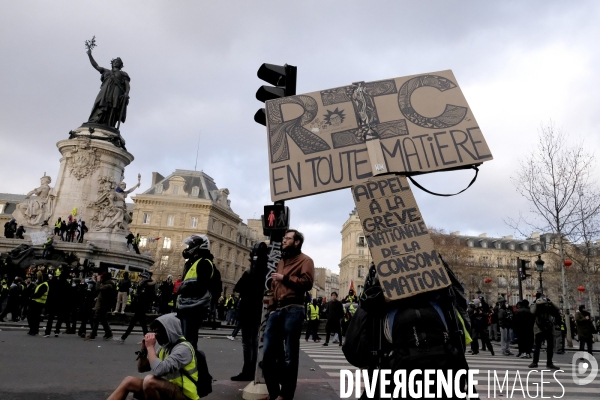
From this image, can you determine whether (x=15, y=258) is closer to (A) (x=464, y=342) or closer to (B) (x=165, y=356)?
(B) (x=165, y=356)

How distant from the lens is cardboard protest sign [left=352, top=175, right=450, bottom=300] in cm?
290

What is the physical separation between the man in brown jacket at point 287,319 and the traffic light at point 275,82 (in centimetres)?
189

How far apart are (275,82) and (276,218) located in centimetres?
189

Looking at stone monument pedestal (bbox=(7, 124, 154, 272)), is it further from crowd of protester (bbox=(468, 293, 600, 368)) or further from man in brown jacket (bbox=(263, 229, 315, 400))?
man in brown jacket (bbox=(263, 229, 315, 400))

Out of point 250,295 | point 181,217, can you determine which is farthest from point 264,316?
point 181,217

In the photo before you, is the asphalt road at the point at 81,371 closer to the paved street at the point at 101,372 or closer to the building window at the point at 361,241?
the paved street at the point at 101,372

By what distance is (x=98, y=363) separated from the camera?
270 inches

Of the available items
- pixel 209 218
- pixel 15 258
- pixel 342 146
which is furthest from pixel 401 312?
pixel 209 218

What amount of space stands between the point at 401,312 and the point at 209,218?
66792 millimetres

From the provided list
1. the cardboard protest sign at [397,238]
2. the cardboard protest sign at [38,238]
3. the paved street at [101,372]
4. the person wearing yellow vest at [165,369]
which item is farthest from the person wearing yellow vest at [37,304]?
the cardboard protest sign at [38,238]

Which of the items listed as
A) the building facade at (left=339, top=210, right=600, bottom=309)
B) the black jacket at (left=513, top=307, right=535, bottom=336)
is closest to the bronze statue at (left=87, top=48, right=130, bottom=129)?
the black jacket at (left=513, top=307, right=535, bottom=336)

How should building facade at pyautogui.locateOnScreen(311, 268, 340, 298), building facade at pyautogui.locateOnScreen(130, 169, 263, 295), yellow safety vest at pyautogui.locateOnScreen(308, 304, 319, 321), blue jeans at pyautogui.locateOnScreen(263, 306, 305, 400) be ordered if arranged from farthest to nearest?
building facade at pyautogui.locateOnScreen(311, 268, 340, 298) < building facade at pyautogui.locateOnScreen(130, 169, 263, 295) < yellow safety vest at pyautogui.locateOnScreen(308, 304, 319, 321) < blue jeans at pyautogui.locateOnScreen(263, 306, 305, 400)

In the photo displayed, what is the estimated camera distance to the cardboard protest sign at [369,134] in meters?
3.51

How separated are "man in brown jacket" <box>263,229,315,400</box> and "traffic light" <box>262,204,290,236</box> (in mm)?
525
